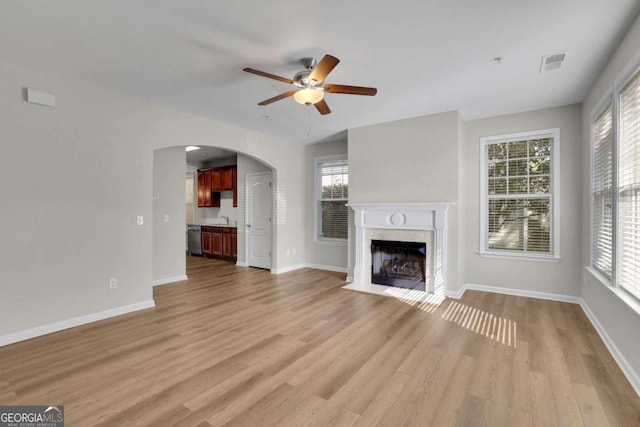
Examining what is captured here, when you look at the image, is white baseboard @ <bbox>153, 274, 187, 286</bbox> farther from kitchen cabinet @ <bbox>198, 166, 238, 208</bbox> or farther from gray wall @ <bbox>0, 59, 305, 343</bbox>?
kitchen cabinet @ <bbox>198, 166, 238, 208</bbox>

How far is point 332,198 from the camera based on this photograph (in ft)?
20.7

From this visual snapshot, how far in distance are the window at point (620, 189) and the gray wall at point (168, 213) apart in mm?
6018

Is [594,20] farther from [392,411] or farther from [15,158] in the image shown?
[15,158]

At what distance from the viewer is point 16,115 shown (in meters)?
2.93

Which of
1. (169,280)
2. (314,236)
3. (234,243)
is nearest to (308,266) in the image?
(314,236)

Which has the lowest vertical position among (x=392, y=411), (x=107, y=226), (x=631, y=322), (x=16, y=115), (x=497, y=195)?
(x=392, y=411)

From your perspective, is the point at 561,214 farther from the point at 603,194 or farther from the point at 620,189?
the point at 620,189

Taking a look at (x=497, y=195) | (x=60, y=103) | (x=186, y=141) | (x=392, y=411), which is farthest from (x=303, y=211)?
(x=392, y=411)

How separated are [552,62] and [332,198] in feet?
13.5

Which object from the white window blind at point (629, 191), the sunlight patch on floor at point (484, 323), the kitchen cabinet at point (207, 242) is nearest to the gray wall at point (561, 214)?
the sunlight patch on floor at point (484, 323)

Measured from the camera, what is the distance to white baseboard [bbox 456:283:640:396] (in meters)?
2.21

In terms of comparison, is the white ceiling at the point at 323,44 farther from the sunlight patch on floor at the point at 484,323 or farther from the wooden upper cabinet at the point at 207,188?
the wooden upper cabinet at the point at 207,188

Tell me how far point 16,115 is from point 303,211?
15.3ft

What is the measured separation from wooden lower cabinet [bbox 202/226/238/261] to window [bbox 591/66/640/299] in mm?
6499
